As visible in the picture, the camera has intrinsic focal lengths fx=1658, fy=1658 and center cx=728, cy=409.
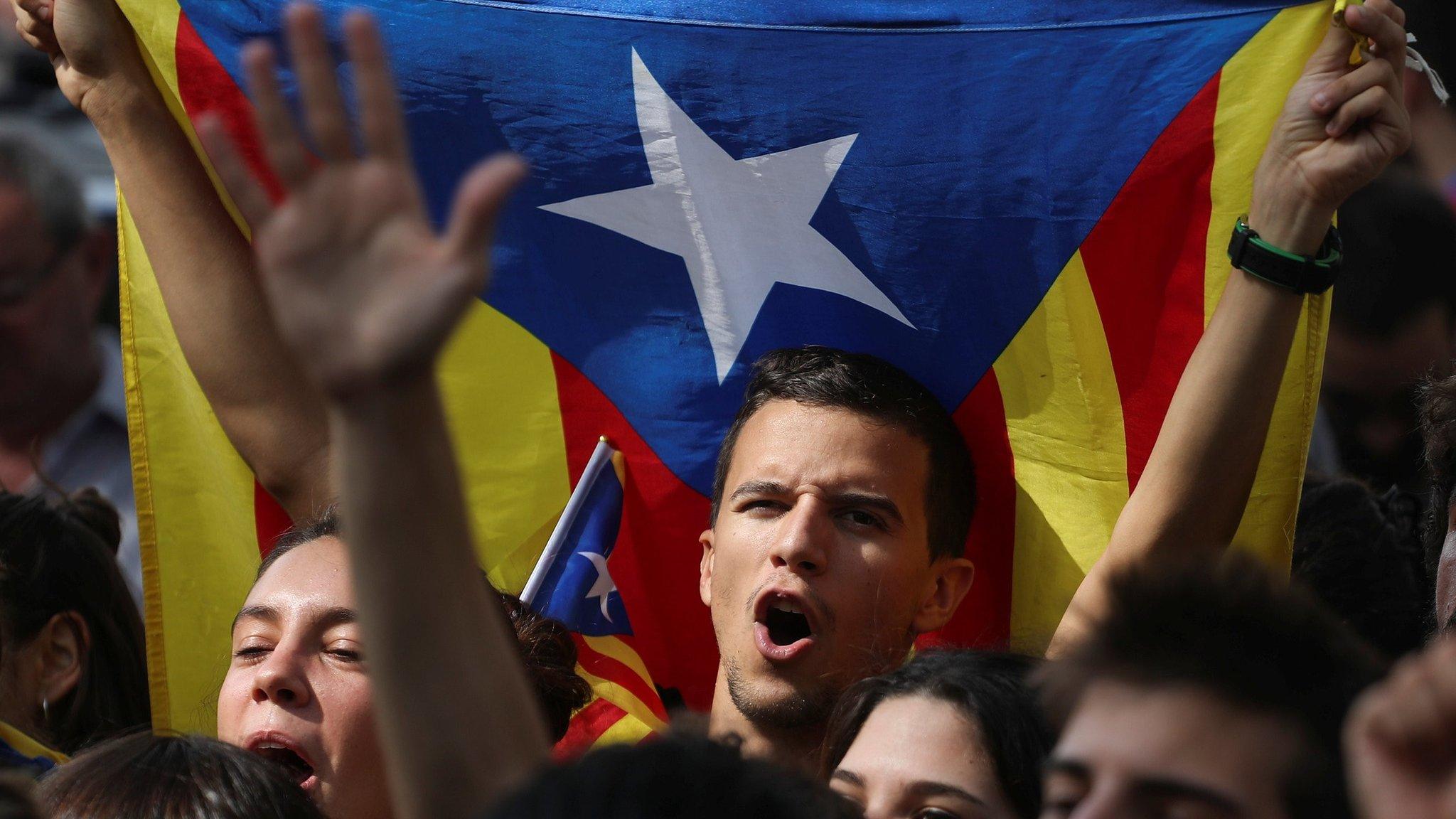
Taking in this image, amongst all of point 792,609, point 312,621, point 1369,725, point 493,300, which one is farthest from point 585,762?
point 493,300

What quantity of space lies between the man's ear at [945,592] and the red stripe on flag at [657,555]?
0.57 metres

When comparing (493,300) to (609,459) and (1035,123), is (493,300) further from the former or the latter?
(1035,123)

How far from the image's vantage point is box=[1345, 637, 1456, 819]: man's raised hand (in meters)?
1.13

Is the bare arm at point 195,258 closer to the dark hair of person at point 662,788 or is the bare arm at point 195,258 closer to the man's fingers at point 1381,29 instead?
the dark hair of person at point 662,788

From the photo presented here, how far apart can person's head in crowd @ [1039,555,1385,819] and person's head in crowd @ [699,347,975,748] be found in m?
1.35

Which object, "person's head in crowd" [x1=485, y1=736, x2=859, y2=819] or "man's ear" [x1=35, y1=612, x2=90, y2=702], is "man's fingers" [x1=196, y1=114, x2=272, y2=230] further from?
"man's ear" [x1=35, y1=612, x2=90, y2=702]

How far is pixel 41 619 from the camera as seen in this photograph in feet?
11.3

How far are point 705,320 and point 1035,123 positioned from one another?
79 centimetres

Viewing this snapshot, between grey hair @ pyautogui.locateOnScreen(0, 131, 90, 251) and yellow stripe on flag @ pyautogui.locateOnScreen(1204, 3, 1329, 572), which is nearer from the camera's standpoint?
yellow stripe on flag @ pyautogui.locateOnScreen(1204, 3, 1329, 572)

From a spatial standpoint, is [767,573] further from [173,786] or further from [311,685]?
[173,786]

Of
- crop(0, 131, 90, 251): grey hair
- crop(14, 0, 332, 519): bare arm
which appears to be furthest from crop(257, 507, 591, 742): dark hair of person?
crop(0, 131, 90, 251): grey hair

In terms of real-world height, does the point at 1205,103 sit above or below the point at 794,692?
above

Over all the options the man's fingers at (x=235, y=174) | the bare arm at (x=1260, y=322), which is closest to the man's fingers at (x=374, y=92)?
the man's fingers at (x=235, y=174)

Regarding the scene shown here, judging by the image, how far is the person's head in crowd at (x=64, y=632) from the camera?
3.38 m
